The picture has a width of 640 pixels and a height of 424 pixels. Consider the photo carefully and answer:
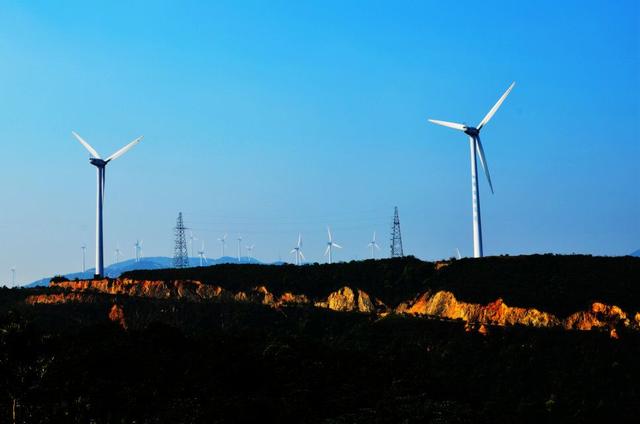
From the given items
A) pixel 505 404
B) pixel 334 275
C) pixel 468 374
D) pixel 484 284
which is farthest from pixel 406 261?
pixel 505 404

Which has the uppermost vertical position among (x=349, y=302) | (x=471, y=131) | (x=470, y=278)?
(x=471, y=131)

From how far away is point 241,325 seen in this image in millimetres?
68438

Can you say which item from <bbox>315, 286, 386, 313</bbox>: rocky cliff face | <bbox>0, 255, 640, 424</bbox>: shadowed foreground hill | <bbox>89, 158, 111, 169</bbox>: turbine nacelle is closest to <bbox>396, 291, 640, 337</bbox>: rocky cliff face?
<bbox>0, 255, 640, 424</bbox>: shadowed foreground hill

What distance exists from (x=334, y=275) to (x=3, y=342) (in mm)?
51749

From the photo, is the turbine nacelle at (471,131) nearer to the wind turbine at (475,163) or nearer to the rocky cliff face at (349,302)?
the wind turbine at (475,163)

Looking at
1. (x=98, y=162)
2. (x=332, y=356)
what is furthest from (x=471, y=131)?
(x=332, y=356)

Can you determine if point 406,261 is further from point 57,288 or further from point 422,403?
point 422,403

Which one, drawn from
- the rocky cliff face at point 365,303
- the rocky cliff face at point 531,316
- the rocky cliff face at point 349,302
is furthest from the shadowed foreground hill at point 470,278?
the rocky cliff face at point 349,302

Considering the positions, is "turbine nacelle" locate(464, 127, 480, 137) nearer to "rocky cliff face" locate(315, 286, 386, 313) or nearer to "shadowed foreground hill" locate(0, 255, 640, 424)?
"shadowed foreground hill" locate(0, 255, 640, 424)

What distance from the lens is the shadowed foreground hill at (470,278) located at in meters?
70.8

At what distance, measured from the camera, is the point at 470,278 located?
7762cm

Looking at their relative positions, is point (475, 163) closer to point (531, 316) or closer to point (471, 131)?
point (471, 131)

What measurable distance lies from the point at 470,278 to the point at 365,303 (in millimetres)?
9852

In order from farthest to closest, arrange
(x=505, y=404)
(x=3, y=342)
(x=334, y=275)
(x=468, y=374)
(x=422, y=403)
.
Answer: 1. (x=334, y=275)
2. (x=468, y=374)
3. (x=505, y=404)
4. (x=422, y=403)
5. (x=3, y=342)
